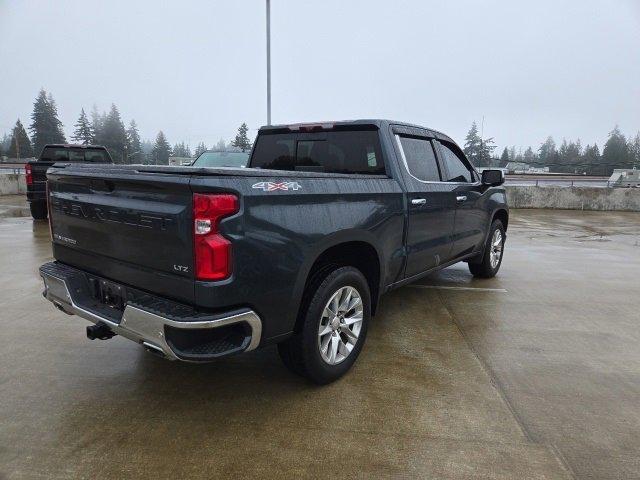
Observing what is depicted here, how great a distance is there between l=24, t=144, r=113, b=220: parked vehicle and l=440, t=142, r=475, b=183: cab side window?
845 cm

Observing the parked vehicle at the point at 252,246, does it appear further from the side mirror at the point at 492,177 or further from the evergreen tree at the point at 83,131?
the evergreen tree at the point at 83,131

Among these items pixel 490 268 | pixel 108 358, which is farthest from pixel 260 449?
pixel 490 268

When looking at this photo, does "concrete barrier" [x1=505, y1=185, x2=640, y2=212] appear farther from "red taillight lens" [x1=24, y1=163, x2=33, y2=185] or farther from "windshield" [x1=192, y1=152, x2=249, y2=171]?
"red taillight lens" [x1=24, y1=163, x2=33, y2=185]

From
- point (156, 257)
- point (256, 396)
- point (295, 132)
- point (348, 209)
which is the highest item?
point (295, 132)

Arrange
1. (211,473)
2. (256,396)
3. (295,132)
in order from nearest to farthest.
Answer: (211,473) < (256,396) < (295,132)

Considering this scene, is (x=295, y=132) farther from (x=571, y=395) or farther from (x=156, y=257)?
(x=571, y=395)

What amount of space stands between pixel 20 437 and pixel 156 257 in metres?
1.27

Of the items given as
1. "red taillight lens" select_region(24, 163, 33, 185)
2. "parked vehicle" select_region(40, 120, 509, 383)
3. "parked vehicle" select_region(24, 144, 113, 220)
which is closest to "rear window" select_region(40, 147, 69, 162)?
"parked vehicle" select_region(24, 144, 113, 220)

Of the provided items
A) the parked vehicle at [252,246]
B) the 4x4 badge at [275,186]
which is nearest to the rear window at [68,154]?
the parked vehicle at [252,246]

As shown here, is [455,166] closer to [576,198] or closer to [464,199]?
[464,199]

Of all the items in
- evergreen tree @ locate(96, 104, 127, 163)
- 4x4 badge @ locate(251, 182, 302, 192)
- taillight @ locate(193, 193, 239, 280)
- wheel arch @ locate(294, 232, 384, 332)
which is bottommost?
wheel arch @ locate(294, 232, 384, 332)

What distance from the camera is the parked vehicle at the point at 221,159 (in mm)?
9781

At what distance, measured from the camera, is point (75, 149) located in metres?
11.1

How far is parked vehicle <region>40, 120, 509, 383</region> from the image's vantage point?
90.1 inches
